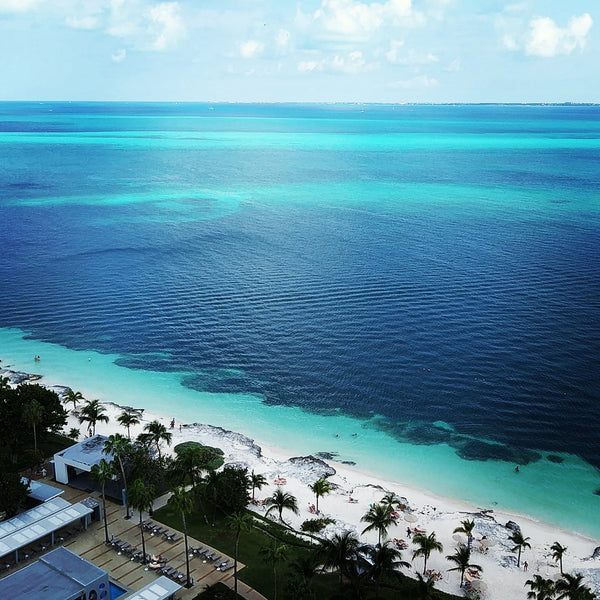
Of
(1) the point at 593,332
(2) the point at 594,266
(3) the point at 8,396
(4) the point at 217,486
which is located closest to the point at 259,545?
(4) the point at 217,486

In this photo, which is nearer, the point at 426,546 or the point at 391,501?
the point at 426,546

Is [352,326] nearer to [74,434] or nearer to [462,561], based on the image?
[74,434]

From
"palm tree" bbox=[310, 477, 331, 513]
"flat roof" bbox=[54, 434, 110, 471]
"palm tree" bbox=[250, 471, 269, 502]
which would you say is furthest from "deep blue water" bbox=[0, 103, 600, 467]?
"flat roof" bbox=[54, 434, 110, 471]

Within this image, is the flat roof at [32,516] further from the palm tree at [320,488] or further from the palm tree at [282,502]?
the palm tree at [320,488]

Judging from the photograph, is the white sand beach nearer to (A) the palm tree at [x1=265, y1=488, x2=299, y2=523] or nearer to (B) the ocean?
(A) the palm tree at [x1=265, y1=488, x2=299, y2=523]

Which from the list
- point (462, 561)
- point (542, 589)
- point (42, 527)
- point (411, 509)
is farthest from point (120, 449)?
point (542, 589)

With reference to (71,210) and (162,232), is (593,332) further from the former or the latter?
(71,210)

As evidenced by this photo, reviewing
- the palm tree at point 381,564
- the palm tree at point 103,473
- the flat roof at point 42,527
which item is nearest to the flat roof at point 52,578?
the flat roof at point 42,527
